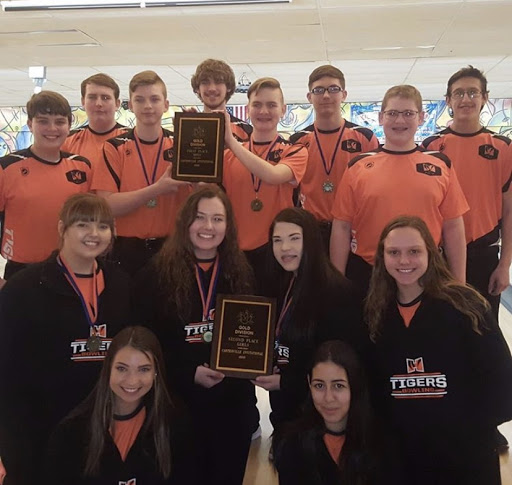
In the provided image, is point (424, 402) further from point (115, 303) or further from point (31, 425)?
point (31, 425)

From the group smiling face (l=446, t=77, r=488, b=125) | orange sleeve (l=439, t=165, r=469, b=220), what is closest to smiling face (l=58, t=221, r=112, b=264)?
orange sleeve (l=439, t=165, r=469, b=220)

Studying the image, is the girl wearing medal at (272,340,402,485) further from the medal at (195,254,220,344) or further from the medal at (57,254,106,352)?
the medal at (57,254,106,352)

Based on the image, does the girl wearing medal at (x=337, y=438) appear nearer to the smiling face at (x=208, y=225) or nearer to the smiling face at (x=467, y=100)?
the smiling face at (x=208, y=225)

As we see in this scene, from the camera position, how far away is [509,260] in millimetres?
3221

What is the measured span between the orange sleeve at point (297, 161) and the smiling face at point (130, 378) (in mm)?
1330

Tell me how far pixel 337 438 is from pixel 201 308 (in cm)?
79

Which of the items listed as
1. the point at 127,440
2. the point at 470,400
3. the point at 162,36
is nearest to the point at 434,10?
the point at 162,36

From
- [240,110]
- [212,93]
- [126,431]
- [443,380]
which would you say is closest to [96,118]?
[212,93]

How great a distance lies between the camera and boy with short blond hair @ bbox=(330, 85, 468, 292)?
270cm

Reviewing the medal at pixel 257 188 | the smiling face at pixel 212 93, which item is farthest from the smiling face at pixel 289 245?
the smiling face at pixel 212 93

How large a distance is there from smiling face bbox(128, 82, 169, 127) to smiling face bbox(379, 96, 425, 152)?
117 cm

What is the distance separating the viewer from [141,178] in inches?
116

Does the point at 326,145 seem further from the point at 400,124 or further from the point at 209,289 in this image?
the point at 209,289

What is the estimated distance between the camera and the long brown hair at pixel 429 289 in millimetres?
2148
